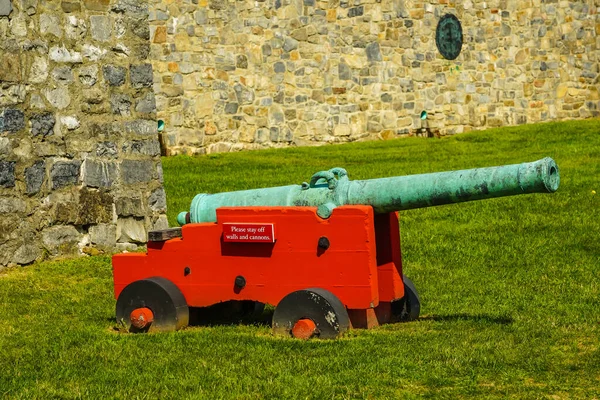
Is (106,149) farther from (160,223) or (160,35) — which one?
(160,35)

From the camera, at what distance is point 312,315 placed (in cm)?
679

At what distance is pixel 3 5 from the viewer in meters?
9.72

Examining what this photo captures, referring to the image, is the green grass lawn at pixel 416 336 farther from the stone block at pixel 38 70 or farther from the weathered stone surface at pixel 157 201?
the stone block at pixel 38 70

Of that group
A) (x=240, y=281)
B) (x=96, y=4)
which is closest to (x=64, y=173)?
(x=96, y=4)

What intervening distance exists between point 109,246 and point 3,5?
2366 mm

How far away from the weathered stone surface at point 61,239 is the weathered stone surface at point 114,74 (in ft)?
4.66

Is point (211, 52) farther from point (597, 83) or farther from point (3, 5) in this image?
point (597, 83)

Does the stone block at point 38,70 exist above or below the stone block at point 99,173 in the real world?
above

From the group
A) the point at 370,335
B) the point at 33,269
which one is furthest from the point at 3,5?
the point at 370,335

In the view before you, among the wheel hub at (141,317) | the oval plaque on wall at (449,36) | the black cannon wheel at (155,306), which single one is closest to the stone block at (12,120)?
the black cannon wheel at (155,306)

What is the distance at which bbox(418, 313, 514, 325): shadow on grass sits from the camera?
7.39 metres

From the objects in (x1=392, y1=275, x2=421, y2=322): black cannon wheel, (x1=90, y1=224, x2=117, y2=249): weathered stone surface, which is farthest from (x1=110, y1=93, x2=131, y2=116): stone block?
(x1=392, y1=275, x2=421, y2=322): black cannon wheel

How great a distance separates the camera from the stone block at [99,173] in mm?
10273

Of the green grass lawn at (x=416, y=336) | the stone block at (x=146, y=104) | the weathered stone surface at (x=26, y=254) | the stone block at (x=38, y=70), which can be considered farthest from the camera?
the stone block at (x=146, y=104)
